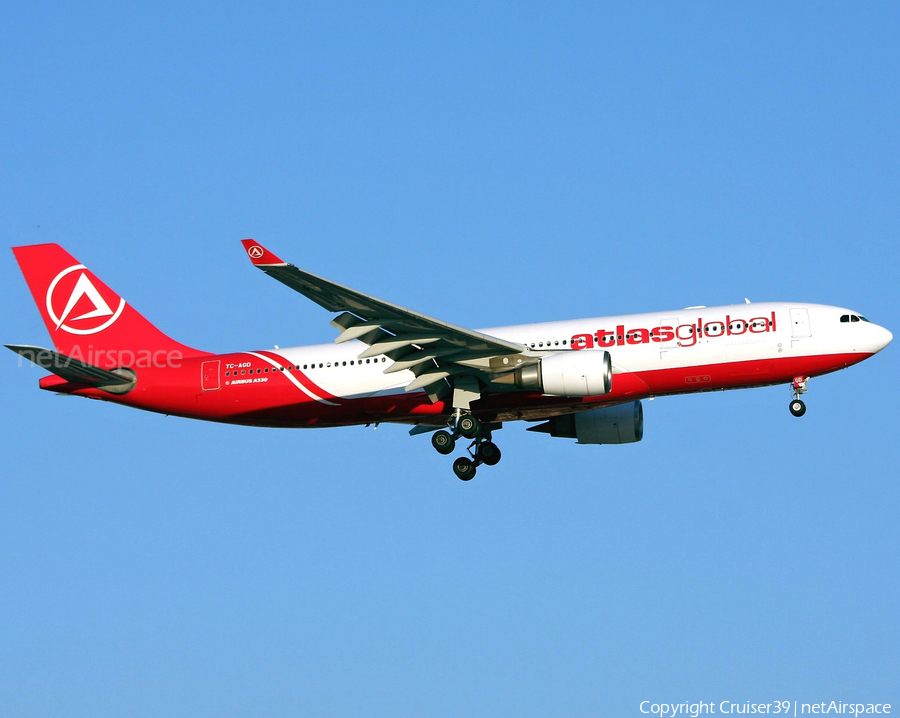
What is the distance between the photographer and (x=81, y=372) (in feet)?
125

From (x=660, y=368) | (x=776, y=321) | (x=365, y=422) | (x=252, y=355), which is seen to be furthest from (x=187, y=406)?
(x=776, y=321)

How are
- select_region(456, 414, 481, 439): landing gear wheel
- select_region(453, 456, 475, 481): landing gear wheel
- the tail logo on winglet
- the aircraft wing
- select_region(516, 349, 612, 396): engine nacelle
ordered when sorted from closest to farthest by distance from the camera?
the aircraft wing → select_region(516, 349, 612, 396): engine nacelle → select_region(456, 414, 481, 439): landing gear wheel → select_region(453, 456, 475, 481): landing gear wheel → the tail logo on winglet

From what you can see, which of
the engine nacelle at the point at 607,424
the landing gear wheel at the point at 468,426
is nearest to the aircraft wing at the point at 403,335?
the landing gear wheel at the point at 468,426

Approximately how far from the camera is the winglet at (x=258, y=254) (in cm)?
2986

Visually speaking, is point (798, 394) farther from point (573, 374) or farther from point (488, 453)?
point (488, 453)

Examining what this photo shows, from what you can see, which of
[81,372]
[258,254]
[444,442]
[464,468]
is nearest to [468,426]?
[444,442]

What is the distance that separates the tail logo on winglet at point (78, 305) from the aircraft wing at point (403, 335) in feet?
36.9

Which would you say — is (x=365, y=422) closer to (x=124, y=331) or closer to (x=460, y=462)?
(x=460, y=462)

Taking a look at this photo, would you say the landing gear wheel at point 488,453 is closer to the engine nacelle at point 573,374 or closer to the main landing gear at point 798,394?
→ the engine nacelle at point 573,374

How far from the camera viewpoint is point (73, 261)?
42.5 metres

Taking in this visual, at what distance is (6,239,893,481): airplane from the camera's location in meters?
34.9

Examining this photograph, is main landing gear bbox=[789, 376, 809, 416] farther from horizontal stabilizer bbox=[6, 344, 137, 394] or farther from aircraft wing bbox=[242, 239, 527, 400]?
horizontal stabilizer bbox=[6, 344, 137, 394]

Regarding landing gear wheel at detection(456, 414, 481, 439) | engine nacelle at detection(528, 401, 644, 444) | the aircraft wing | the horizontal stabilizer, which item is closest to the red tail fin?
the horizontal stabilizer

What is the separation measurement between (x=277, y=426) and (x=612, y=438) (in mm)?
11522
